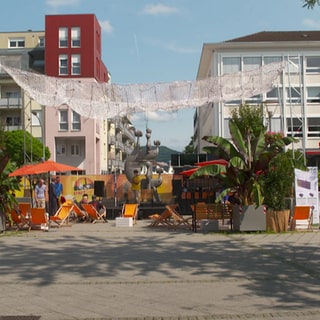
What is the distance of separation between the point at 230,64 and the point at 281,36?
7.26 meters

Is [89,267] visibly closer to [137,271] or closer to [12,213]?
[137,271]

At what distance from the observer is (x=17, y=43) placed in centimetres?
7794

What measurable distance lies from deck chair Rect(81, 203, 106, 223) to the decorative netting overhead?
174 inches

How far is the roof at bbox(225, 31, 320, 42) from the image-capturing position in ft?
181

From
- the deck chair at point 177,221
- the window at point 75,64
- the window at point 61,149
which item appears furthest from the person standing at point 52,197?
the window at point 75,64

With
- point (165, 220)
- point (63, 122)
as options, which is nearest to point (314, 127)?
point (63, 122)

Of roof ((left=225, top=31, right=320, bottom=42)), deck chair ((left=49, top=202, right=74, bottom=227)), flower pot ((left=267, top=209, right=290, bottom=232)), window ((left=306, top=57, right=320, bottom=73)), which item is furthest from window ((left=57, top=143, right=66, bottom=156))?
flower pot ((left=267, top=209, right=290, bottom=232))

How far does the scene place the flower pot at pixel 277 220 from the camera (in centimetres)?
1703

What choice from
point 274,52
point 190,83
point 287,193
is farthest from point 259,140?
point 274,52

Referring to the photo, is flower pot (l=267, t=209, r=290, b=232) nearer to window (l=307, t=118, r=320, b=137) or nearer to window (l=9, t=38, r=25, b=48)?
window (l=307, t=118, r=320, b=137)

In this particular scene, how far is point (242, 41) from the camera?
5456cm

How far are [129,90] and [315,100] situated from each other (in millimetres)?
38656

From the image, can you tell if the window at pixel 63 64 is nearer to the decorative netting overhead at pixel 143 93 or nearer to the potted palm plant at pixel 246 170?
the decorative netting overhead at pixel 143 93

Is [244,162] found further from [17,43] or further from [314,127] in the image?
[17,43]
